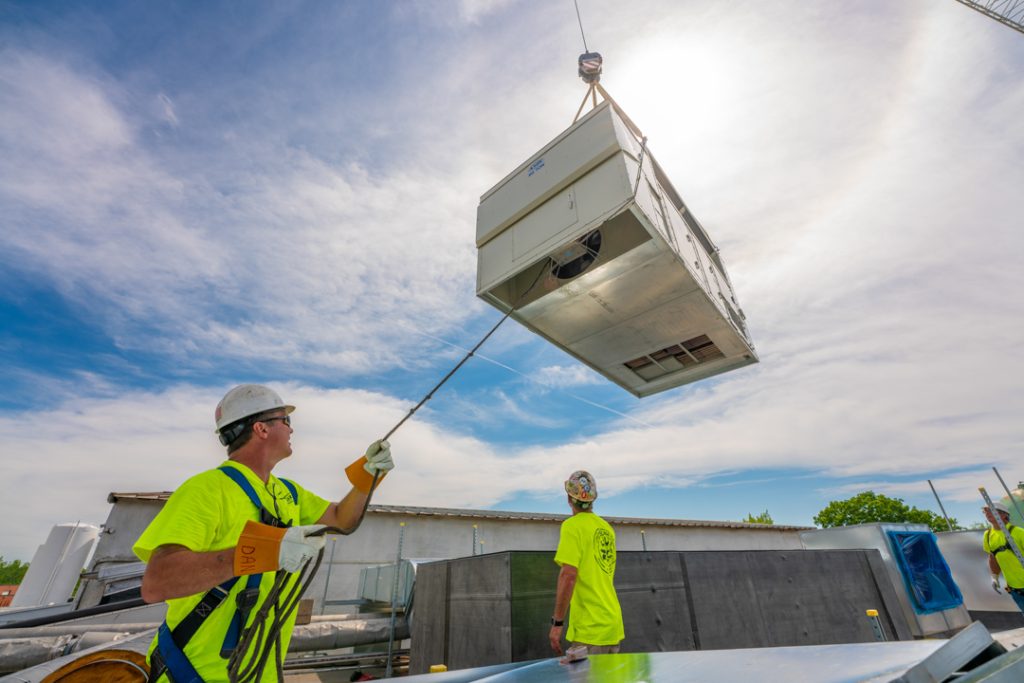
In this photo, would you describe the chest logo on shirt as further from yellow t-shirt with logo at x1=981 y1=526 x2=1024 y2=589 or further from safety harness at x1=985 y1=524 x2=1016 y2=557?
yellow t-shirt with logo at x1=981 y1=526 x2=1024 y2=589

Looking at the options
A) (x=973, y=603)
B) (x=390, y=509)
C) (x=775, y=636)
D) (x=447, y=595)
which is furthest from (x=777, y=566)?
(x=390, y=509)

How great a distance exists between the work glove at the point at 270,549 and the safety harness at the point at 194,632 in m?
0.18

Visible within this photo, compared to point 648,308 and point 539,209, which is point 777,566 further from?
point 539,209

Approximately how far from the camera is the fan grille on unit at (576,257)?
15.8ft

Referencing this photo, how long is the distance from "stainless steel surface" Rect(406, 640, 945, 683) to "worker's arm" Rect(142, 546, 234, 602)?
4.15 feet

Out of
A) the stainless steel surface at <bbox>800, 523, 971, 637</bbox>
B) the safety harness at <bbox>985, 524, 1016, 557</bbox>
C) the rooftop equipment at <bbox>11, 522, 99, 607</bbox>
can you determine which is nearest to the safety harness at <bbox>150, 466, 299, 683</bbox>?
the stainless steel surface at <bbox>800, 523, 971, 637</bbox>

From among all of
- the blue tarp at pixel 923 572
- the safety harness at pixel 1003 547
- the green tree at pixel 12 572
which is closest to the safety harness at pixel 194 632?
the blue tarp at pixel 923 572

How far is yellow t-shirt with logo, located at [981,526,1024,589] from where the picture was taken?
7.00 m

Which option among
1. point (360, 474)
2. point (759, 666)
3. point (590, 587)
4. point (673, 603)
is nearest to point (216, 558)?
point (360, 474)

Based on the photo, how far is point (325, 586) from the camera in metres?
13.9

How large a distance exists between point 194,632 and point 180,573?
0.34 metres

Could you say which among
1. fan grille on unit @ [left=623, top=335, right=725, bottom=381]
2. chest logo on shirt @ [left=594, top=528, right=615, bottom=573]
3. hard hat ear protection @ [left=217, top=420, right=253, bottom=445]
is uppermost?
fan grille on unit @ [left=623, top=335, right=725, bottom=381]

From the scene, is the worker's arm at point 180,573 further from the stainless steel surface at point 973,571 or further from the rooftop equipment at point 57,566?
the rooftop equipment at point 57,566

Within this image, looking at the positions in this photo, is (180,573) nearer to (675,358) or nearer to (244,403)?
(244,403)
